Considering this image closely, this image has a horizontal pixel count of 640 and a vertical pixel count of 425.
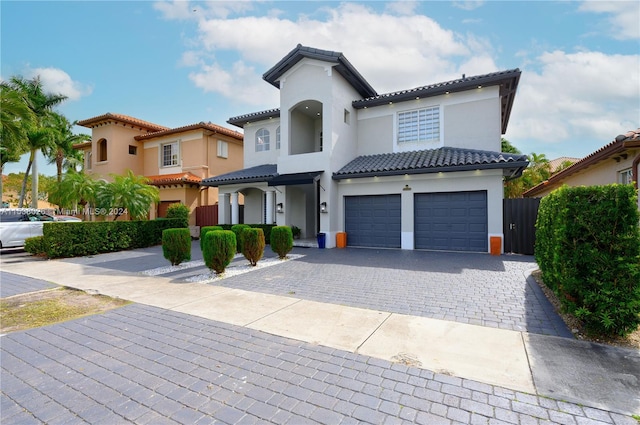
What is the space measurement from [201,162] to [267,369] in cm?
2147

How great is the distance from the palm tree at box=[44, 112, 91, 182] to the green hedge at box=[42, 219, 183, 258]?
55.7ft

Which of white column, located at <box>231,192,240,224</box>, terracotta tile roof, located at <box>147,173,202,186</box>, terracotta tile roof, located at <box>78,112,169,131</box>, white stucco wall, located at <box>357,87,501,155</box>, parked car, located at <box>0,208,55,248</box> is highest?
terracotta tile roof, located at <box>78,112,169,131</box>

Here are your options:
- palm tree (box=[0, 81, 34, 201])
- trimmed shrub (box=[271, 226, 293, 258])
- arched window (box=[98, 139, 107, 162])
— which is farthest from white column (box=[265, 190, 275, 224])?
arched window (box=[98, 139, 107, 162])

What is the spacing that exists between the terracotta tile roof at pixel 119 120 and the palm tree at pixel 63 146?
135 inches

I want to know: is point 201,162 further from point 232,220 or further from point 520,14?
point 520,14

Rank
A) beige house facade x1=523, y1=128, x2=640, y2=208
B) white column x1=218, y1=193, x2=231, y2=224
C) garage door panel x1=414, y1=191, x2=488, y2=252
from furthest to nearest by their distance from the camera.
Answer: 1. white column x1=218, y1=193, x2=231, y2=224
2. garage door panel x1=414, y1=191, x2=488, y2=252
3. beige house facade x1=523, y1=128, x2=640, y2=208

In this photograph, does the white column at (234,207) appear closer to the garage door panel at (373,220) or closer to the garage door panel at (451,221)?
the garage door panel at (373,220)

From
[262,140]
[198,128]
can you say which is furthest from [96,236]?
[198,128]

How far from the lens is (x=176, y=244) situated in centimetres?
1002

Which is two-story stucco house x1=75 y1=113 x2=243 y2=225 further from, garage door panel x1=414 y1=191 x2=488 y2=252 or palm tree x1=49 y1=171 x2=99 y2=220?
garage door panel x1=414 y1=191 x2=488 y2=252

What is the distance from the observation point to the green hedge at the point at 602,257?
13.2 feet

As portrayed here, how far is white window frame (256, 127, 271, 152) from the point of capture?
64.9ft

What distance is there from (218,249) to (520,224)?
11738 mm

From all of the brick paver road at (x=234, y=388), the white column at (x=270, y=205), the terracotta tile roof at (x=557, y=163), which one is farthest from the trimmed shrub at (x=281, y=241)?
the terracotta tile roof at (x=557, y=163)
